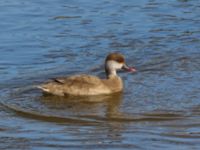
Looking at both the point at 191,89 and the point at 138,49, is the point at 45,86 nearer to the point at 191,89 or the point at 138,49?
the point at 191,89

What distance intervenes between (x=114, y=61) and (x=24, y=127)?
3072 millimetres

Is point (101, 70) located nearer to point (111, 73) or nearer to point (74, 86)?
point (111, 73)

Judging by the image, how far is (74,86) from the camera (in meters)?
12.8

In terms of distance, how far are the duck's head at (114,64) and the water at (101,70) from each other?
11.5 inches

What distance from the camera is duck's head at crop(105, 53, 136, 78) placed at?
43.7ft

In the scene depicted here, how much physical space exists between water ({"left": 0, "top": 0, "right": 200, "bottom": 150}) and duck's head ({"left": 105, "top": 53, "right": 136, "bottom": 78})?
0.96 ft

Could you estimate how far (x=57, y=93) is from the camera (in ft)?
42.2

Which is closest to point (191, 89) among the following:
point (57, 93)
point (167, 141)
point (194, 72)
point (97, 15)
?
point (194, 72)

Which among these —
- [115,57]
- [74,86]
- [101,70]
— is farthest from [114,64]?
[101,70]

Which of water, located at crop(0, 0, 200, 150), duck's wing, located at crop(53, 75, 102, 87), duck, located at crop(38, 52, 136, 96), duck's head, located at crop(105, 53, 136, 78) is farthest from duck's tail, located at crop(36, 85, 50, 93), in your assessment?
duck's head, located at crop(105, 53, 136, 78)

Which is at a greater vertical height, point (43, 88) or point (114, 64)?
point (114, 64)

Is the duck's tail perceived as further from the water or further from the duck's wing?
the duck's wing

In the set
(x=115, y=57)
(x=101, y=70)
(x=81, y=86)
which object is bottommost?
(x=101, y=70)

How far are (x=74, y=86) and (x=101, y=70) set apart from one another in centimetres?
170
